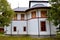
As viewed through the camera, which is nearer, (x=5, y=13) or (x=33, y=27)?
(x=5, y=13)

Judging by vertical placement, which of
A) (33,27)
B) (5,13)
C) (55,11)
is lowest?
(33,27)

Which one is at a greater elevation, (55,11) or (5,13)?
(55,11)

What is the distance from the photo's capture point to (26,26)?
37156 mm

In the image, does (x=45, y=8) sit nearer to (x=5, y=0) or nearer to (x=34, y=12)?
(x=34, y=12)

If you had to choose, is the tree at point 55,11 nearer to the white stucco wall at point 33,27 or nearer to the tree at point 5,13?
the white stucco wall at point 33,27

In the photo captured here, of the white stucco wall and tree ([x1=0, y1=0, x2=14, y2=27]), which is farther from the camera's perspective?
the white stucco wall

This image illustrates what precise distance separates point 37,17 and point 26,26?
6.49 meters

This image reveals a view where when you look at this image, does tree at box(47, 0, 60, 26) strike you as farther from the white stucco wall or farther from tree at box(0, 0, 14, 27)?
tree at box(0, 0, 14, 27)

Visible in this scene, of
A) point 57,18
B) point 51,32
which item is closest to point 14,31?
point 51,32

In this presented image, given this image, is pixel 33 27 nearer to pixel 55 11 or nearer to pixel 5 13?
pixel 5 13

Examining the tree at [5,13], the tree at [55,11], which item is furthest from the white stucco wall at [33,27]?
the tree at [55,11]

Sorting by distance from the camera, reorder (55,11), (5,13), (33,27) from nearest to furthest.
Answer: (55,11) → (5,13) → (33,27)

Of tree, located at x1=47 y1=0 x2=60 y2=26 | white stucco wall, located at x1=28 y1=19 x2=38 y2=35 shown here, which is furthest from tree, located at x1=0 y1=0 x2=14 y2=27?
tree, located at x1=47 y1=0 x2=60 y2=26

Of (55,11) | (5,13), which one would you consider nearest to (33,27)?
(5,13)
